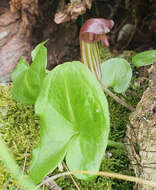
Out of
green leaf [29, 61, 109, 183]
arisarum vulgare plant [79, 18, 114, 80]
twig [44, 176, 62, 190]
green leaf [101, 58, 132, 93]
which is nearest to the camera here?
green leaf [29, 61, 109, 183]

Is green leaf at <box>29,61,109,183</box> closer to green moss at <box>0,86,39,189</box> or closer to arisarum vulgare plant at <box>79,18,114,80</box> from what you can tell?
green moss at <box>0,86,39,189</box>

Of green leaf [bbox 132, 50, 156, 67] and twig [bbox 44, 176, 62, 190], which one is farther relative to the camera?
green leaf [bbox 132, 50, 156, 67]

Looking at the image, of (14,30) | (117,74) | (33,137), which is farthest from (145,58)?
(14,30)

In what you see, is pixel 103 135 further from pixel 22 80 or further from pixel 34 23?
pixel 34 23

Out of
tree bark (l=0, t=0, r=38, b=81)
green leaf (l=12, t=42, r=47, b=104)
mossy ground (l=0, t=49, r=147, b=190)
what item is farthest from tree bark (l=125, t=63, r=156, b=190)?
tree bark (l=0, t=0, r=38, b=81)

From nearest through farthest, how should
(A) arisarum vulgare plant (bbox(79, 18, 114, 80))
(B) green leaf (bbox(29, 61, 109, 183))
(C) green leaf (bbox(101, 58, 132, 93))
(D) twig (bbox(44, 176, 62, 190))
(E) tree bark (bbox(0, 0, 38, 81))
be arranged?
(B) green leaf (bbox(29, 61, 109, 183)) → (D) twig (bbox(44, 176, 62, 190)) → (A) arisarum vulgare plant (bbox(79, 18, 114, 80)) → (C) green leaf (bbox(101, 58, 132, 93)) → (E) tree bark (bbox(0, 0, 38, 81))

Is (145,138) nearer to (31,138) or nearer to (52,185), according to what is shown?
(52,185)

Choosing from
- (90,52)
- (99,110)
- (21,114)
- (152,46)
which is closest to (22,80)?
(21,114)
